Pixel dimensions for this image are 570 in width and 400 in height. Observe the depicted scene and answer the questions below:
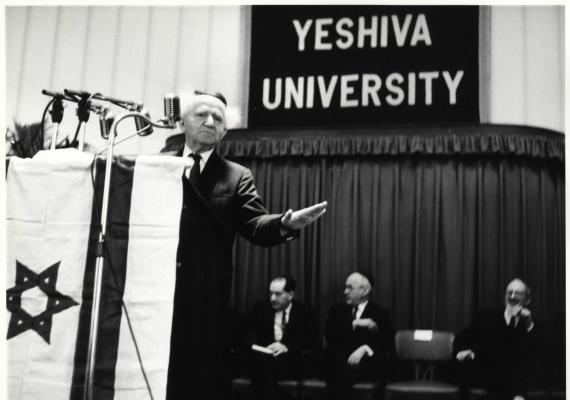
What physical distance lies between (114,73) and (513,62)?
4655 mm

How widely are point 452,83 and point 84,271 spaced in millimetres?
5724

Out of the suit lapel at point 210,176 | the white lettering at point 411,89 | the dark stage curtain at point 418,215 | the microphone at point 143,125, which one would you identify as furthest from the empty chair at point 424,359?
the microphone at point 143,125

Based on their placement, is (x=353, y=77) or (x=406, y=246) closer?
(x=406, y=246)

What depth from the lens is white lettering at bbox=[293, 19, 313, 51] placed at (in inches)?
301

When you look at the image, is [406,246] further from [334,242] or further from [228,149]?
[228,149]

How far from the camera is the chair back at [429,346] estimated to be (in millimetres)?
6008

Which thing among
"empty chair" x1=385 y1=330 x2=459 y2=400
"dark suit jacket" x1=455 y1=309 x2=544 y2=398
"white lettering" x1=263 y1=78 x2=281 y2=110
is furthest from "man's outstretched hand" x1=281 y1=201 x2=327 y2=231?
"white lettering" x1=263 y1=78 x2=281 y2=110

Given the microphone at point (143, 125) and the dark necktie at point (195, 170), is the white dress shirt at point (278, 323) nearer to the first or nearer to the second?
the dark necktie at point (195, 170)

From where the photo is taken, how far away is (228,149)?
7289mm

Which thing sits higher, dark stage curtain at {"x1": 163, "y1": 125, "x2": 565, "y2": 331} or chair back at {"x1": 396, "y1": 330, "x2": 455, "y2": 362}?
dark stage curtain at {"x1": 163, "y1": 125, "x2": 565, "y2": 331}

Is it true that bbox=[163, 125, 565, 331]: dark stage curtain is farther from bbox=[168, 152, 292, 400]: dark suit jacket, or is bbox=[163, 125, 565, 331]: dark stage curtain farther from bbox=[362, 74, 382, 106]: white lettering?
bbox=[168, 152, 292, 400]: dark suit jacket

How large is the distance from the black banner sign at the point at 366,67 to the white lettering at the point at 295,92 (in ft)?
0.04

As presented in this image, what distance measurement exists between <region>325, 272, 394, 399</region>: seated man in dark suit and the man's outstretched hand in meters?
3.64

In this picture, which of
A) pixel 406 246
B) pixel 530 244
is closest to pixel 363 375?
pixel 406 246
